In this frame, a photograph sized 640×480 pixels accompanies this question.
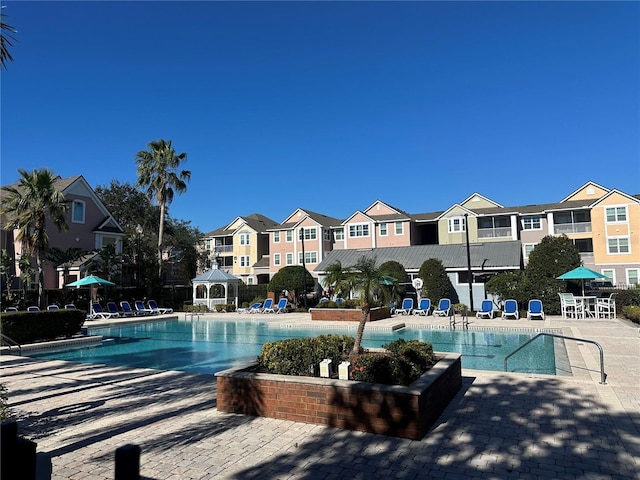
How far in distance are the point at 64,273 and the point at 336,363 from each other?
31.4m

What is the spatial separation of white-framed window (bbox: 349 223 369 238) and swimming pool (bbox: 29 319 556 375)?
76.9ft

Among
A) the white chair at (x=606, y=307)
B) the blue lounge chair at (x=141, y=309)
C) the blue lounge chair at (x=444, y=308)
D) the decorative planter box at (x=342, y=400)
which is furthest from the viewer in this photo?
the blue lounge chair at (x=141, y=309)

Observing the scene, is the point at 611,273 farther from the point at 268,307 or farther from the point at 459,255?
the point at 268,307

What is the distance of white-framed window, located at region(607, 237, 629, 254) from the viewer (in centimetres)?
3828

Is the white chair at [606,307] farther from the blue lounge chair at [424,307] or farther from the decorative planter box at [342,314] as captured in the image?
the decorative planter box at [342,314]

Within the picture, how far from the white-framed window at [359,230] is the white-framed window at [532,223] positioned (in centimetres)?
1542

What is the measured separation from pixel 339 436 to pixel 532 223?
139 ft

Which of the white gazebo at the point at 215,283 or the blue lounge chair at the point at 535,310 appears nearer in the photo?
the blue lounge chair at the point at 535,310

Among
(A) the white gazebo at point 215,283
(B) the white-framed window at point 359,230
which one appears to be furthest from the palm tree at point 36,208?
(B) the white-framed window at point 359,230

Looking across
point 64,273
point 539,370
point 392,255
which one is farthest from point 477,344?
point 64,273

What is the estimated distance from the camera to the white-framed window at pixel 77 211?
34312 mm

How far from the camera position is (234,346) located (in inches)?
671

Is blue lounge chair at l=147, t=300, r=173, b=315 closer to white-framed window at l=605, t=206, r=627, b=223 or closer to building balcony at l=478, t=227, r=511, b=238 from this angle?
building balcony at l=478, t=227, r=511, b=238

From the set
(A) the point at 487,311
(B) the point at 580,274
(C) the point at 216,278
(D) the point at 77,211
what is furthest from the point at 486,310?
(D) the point at 77,211
